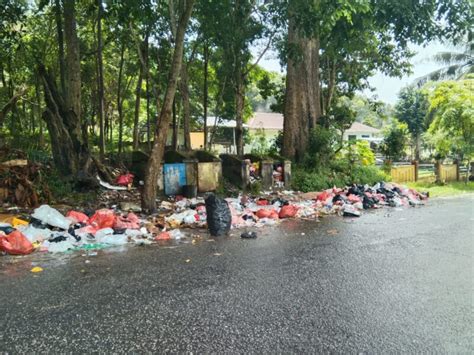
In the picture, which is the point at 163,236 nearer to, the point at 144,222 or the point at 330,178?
the point at 144,222

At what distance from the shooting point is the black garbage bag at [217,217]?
697 cm

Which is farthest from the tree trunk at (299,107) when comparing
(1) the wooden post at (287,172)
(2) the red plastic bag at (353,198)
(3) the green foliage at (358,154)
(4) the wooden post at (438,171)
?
(4) the wooden post at (438,171)

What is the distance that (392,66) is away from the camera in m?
17.9

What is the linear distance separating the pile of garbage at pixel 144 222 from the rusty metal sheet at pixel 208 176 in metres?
0.78

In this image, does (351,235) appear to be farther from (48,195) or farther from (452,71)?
(452,71)

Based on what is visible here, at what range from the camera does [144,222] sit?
7445 millimetres

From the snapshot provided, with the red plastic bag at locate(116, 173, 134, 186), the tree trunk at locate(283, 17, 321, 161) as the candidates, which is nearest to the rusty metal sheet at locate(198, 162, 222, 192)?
the red plastic bag at locate(116, 173, 134, 186)

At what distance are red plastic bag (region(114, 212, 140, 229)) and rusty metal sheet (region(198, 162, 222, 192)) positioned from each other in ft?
12.2

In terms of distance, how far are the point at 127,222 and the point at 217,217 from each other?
1561 millimetres

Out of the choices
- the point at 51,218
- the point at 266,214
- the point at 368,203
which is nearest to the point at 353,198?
the point at 368,203

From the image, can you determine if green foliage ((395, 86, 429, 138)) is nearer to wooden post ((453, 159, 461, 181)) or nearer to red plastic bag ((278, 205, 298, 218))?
wooden post ((453, 159, 461, 181))

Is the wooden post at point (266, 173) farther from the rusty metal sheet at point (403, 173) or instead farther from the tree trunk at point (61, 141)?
the rusty metal sheet at point (403, 173)

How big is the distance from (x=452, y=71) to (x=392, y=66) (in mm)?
14570

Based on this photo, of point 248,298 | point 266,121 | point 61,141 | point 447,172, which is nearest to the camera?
point 248,298
